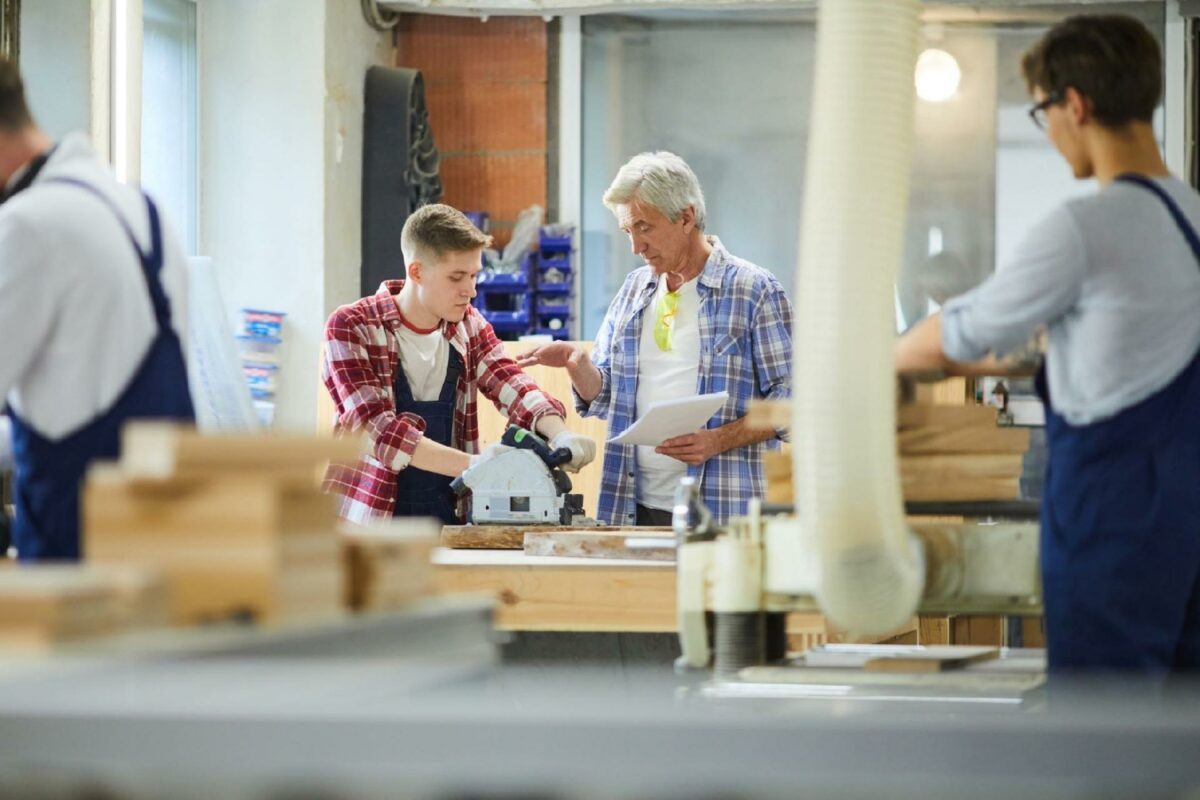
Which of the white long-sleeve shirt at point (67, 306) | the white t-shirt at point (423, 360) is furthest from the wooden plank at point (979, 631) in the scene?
the white long-sleeve shirt at point (67, 306)

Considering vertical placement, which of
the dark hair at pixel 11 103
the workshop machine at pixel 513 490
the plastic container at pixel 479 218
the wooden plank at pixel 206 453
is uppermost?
the plastic container at pixel 479 218

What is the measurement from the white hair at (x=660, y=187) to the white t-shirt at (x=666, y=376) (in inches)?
8.8

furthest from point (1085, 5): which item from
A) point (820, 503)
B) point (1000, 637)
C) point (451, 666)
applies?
point (451, 666)

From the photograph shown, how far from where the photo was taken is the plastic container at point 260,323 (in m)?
6.65

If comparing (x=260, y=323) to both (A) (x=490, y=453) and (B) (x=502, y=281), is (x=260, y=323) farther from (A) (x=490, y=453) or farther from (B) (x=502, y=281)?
(A) (x=490, y=453)

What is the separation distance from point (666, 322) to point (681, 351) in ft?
0.31

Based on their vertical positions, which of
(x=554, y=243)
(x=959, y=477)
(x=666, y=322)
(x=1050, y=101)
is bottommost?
(x=959, y=477)

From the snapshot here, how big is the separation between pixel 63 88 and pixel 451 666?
188 inches

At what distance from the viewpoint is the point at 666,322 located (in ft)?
14.9

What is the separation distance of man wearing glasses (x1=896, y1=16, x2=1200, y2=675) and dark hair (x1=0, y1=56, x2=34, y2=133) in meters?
1.56

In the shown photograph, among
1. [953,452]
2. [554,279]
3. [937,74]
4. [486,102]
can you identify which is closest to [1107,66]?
[953,452]

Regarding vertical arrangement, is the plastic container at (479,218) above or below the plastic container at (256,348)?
above

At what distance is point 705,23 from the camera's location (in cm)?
768

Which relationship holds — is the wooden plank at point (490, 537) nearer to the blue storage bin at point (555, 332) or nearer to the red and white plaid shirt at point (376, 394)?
the red and white plaid shirt at point (376, 394)
